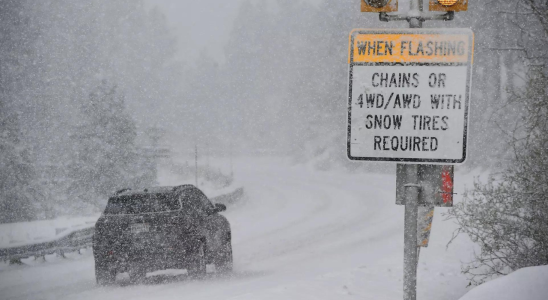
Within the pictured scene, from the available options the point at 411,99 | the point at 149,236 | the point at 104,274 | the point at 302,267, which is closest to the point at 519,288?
the point at 411,99

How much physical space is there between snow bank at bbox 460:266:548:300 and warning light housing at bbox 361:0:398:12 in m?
2.21

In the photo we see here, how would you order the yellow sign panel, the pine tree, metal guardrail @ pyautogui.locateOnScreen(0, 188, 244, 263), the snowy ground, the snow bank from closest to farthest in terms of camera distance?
the yellow sign panel < the snow bank < the snowy ground < metal guardrail @ pyautogui.locateOnScreen(0, 188, 244, 263) < the pine tree

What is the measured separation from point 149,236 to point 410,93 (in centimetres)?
719

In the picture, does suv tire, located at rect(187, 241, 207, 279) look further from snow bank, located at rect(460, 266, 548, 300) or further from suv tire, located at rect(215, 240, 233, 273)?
snow bank, located at rect(460, 266, 548, 300)

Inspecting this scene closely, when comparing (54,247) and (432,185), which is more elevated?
(432,185)

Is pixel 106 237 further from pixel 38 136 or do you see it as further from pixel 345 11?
pixel 345 11

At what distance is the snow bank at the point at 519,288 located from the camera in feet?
13.5

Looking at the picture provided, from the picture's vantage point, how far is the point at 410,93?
363 cm

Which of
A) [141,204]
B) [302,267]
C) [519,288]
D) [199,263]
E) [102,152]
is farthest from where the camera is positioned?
[102,152]

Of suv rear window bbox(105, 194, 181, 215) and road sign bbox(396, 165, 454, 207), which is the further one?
suv rear window bbox(105, 194, 181, 215)

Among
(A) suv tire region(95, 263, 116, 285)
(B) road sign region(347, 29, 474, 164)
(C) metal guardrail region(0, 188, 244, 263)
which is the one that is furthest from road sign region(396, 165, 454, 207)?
(C) metal guardrail region(0, 188, 244, 263)

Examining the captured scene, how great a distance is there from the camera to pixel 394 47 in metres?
3.63

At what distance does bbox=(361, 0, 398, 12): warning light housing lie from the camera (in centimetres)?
377

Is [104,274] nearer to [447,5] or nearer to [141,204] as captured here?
[141,204]
